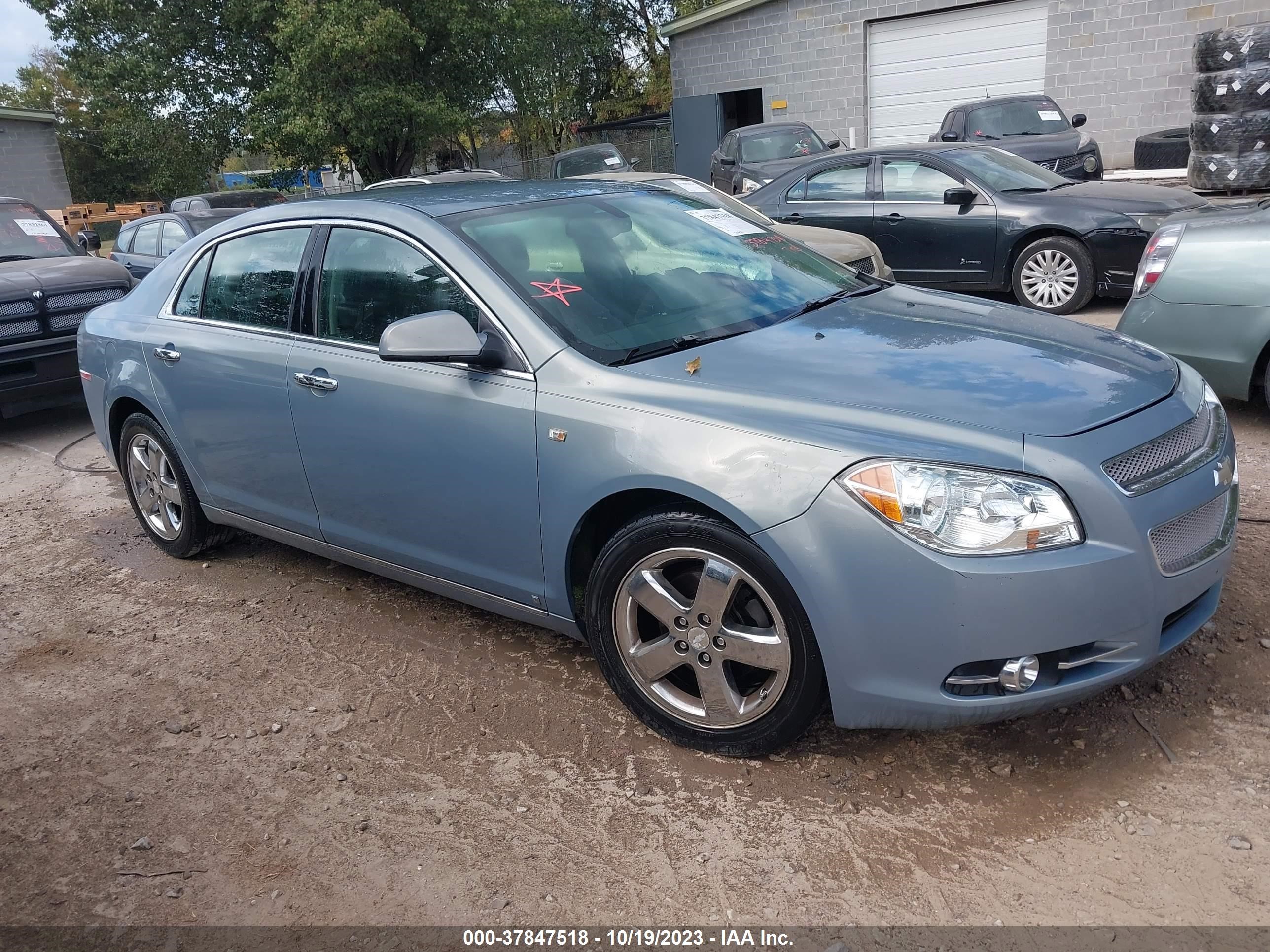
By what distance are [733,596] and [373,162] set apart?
2349 centimetres

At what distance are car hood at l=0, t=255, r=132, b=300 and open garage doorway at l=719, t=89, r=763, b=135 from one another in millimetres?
17110

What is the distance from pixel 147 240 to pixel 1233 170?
13.2 metres

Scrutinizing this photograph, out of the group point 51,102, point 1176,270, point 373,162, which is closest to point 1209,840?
point 1176,270

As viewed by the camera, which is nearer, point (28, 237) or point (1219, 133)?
point (28, 237)

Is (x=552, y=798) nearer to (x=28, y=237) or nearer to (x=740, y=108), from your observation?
(x=28, y=237)

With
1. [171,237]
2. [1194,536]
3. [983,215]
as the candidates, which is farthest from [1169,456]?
[171,237]

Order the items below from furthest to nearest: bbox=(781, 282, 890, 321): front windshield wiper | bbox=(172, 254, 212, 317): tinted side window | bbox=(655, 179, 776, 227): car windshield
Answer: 1. bbox=(655, 179, 776, 227): car windshield
2. bbox=(172, 254, 212, 317): tinted side window
3. bbox=(781, 282, 890, 321): front windshield wiper

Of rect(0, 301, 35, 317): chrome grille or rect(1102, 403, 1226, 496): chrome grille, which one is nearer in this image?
rect(1102, 403, 1226, 496): chrome grille

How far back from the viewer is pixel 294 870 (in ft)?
9.44

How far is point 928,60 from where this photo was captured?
66.9 feet

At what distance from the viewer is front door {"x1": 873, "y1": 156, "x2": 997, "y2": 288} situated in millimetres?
9281

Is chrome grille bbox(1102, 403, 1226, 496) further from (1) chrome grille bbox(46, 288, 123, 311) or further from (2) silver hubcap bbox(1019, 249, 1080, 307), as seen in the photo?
(1) chrome grille bbox(46, 288, 123, 311)

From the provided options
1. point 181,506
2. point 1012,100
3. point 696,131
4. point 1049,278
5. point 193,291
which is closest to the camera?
point 193,291

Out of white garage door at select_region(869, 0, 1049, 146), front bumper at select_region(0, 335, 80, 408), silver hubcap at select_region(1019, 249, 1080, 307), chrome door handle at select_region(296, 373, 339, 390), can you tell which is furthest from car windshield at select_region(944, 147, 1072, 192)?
white garage door at select_region(869, 0, 1049, 146)
